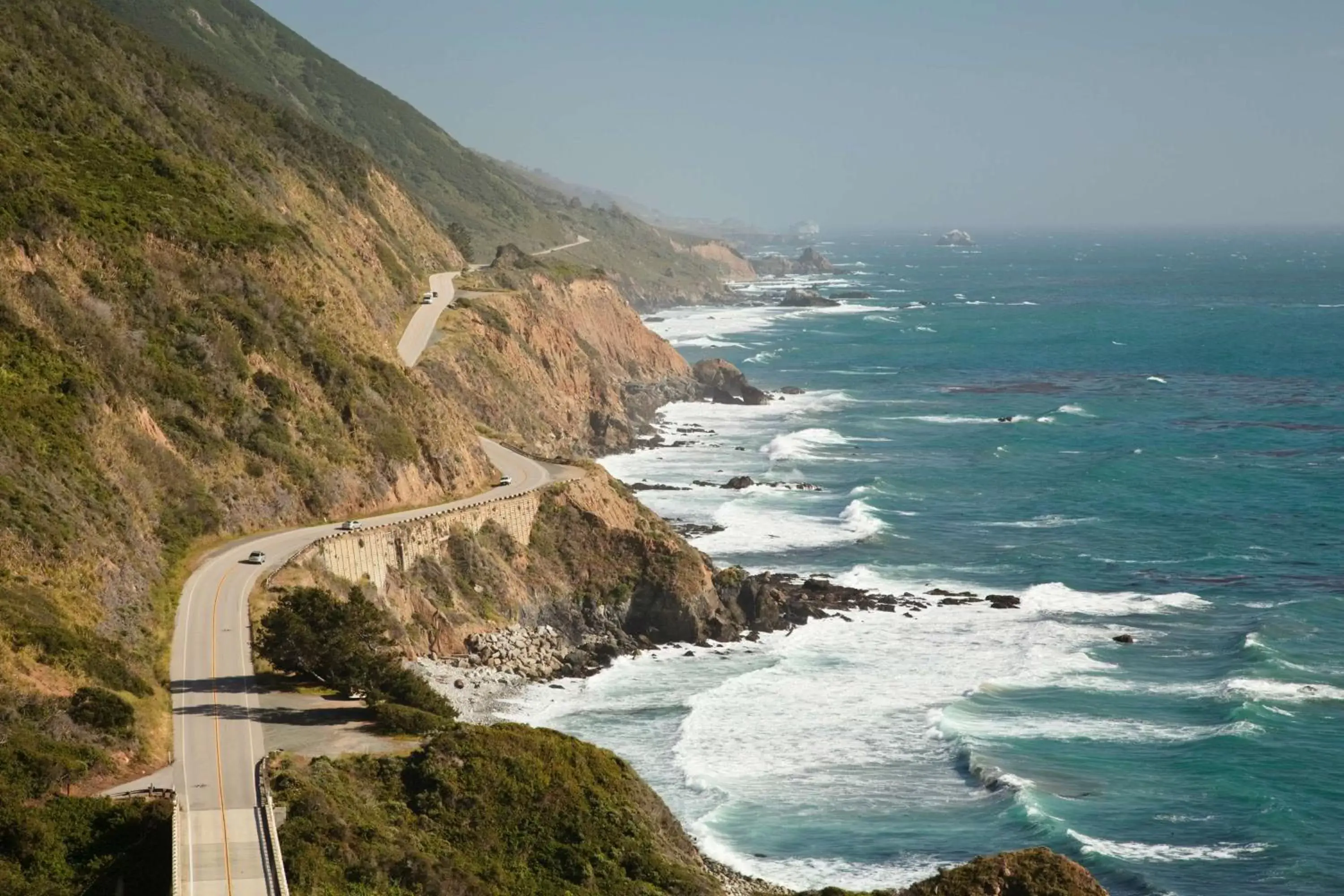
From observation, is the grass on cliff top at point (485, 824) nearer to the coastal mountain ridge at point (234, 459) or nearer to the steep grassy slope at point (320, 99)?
the coastal mountain ridge at point (234, 459)

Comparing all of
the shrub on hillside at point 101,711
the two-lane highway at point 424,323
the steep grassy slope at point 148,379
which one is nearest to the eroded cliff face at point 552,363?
the steep grassy slope at point 148,379

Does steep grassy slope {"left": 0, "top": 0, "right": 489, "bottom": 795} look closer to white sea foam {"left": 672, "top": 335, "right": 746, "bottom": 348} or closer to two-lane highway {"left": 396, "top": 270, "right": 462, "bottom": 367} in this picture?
two-lane highway {"left": 396, "top": 270, "right": 462, "bottom": 367}

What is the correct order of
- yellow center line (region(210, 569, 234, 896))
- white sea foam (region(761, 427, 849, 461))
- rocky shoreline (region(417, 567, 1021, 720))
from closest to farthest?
yellow center line (region(210, 569, 234, 896)), rocky shoreline (region(417, 567, 1021, 720)), white sea foam (region(761, 427, 849, 461))

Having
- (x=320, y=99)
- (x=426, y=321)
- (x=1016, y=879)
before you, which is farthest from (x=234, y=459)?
(x=320, y=99)

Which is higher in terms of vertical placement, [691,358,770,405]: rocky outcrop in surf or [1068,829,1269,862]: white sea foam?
[691,358,770,405]: rocky outcrop in surf

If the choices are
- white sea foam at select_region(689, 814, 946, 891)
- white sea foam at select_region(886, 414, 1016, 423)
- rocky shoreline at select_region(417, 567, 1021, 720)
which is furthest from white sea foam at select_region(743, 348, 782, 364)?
white sea foam at select_region(689, 814, 946, 891)

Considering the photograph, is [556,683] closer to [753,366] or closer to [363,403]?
[363,403]

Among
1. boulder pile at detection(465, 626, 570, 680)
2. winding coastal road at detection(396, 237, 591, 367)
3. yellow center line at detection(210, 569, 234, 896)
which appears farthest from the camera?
winding coastal road at detection(396, 237, 591, 367)
